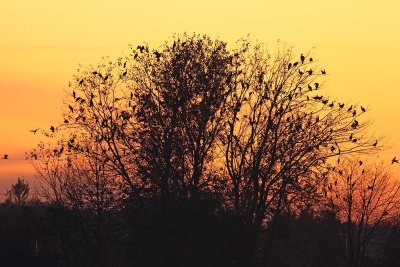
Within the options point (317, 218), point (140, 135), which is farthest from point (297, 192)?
point (317, 218)

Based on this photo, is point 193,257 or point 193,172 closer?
point 193,257

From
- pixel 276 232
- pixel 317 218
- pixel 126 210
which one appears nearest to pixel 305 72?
pixel 276 232

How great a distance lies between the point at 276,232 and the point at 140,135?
9452mm

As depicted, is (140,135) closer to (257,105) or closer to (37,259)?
(257,105)

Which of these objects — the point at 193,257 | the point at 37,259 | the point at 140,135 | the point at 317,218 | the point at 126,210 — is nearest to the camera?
the point at 193,257

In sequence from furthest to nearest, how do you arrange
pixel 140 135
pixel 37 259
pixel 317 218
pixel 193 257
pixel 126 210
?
1. pixel 317 218
2. pixel 37 259
3. pixel 140 135
4. pixel 126 210
5. pixel 193 257

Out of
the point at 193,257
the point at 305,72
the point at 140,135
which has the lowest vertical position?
the point at 193,257

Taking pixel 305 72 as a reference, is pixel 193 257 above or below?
below

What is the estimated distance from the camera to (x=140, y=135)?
4309 cm

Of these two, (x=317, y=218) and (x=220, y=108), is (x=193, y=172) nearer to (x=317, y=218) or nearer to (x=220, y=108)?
(x=220, y=108)

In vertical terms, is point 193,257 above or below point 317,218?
below

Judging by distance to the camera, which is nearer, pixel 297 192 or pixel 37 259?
pixel 297 192

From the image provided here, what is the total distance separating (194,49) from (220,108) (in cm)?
370

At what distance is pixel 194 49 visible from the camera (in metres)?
44.5
